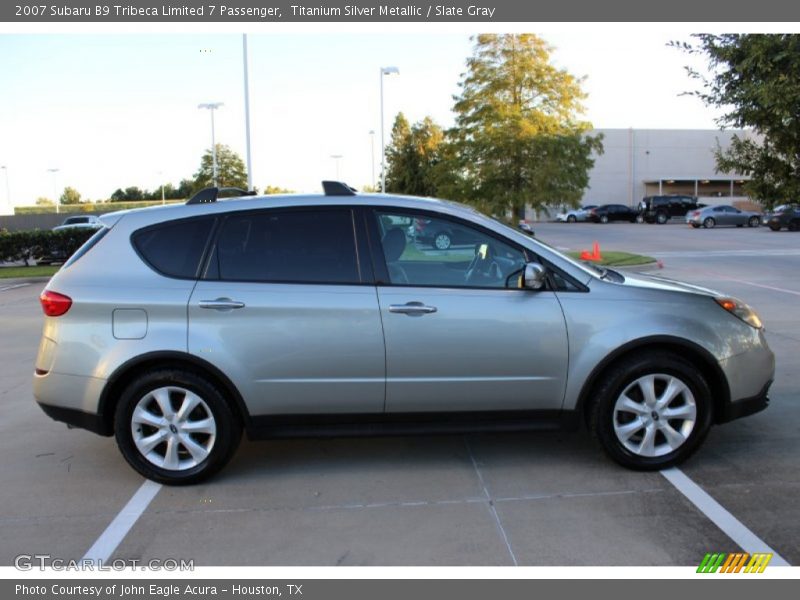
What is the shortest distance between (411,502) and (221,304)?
1628mm

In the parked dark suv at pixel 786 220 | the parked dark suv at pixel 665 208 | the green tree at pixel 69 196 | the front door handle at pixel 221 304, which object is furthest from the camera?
the green tree at pixel 69 196

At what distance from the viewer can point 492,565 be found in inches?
131

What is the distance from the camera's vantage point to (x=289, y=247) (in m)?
4.34

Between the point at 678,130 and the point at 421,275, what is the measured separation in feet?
204

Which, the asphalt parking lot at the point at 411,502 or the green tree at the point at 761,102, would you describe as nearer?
the asphalt parking lot at the point at 411,502

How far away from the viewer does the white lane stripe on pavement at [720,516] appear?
135 inches

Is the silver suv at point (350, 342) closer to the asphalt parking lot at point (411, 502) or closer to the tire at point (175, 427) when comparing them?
the tire at point (175, 427)

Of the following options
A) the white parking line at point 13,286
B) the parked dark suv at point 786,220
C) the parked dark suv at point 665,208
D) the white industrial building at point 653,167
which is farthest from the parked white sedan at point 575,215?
the white parking line at point 13,286

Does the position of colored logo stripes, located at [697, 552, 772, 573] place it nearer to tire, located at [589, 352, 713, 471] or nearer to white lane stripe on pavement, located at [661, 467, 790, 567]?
white lane stripe on pavement, located at [661, 467, 790, 567]

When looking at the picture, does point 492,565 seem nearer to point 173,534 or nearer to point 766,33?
point 173,534

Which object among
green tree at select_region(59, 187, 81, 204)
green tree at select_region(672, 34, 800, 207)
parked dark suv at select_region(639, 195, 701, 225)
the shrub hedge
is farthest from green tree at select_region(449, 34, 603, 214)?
green tree at select_region(59, 187, 81, 204)

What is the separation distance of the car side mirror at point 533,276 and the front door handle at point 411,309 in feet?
1.94

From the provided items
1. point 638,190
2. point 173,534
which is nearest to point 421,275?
point 173,534

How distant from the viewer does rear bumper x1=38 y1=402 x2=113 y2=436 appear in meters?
4.23
